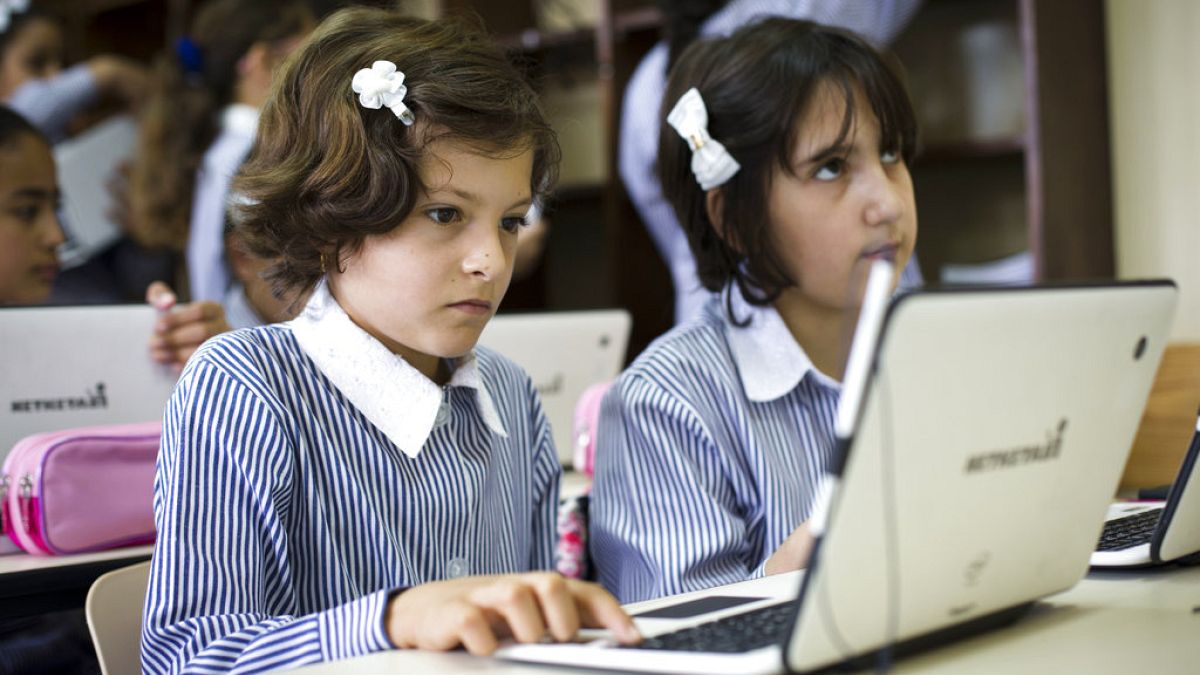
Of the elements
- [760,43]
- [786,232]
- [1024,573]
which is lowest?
[1024,573]

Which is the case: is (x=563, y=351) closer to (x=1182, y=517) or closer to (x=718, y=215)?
(x=718, y=215)

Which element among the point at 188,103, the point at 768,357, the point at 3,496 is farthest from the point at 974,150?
the point at 3,496

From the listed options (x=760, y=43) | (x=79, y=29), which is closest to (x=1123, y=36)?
(x=760, y=43)

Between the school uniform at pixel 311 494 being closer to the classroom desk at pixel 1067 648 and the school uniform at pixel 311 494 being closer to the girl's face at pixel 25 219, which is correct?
the classroom desk at pixel 1067 648

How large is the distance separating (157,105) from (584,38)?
104 cm

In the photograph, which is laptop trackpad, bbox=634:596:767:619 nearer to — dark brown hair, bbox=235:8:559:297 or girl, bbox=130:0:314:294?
dark brown hair, bbox=235:8:559:297

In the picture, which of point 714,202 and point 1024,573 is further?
point 714,202

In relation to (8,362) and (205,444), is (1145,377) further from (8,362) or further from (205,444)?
(8,362)

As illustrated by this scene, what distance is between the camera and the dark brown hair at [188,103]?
9.22 ft

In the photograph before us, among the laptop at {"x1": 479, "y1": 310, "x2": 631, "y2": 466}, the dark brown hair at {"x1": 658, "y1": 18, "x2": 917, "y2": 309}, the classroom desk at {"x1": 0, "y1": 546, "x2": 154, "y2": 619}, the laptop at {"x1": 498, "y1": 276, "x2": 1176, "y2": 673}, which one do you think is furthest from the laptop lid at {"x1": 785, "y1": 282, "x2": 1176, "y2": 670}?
the laptop at {"x1": 479, "y1": 310, "x2": 631, "y2": 466}

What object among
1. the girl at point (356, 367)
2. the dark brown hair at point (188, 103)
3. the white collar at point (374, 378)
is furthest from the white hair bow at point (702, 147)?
the dark brown hair at point (188, 103)

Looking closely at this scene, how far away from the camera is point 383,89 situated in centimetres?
116

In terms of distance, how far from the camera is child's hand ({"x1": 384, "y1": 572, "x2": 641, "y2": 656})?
768 mm

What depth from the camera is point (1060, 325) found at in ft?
2.34
